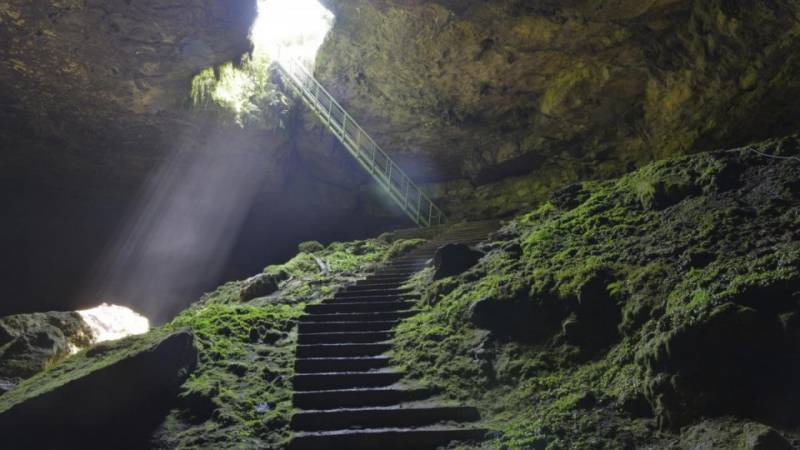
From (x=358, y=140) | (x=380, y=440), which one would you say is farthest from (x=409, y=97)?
(x=380, y=440)

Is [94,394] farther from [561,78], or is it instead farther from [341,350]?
[561,78]

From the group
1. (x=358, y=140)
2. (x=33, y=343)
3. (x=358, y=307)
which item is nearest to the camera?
(x=33, y=343)

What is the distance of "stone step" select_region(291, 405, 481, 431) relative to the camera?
15.1 ft

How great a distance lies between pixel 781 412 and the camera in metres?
2.92

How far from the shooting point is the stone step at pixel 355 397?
499cm

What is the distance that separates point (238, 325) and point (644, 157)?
380 inches

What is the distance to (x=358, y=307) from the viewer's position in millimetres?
7605

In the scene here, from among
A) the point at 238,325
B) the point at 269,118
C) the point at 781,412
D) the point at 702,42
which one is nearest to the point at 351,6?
the point at 269,118

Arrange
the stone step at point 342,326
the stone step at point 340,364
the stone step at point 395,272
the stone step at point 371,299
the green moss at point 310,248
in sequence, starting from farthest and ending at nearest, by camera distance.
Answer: the green moss at point 310,248 < the stone step at point 395,272 < the stone step at point 371,299 < the stone step at point 342,326 < the stone step at point 340,364

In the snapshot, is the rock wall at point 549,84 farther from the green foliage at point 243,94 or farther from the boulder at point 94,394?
the boulder at point 94,394

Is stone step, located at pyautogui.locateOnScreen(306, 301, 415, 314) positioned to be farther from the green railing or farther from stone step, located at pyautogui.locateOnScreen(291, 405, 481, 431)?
the green railing

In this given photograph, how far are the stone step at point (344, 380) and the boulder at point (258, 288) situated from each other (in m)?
3.66

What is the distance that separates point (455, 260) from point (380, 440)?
359 cm

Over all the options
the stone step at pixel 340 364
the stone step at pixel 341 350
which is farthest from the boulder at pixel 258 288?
the stone step at pixel 340 364
